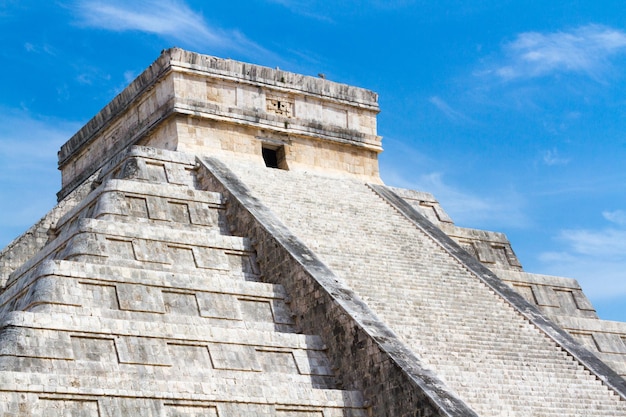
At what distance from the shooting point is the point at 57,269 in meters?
15.5

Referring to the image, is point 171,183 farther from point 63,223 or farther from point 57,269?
point 57,269

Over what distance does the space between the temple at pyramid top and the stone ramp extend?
98cm

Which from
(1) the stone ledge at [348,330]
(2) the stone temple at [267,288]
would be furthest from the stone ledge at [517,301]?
(1) the stone ledge at [348,330]

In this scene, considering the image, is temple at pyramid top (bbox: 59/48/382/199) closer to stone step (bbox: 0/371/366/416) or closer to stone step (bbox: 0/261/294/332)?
stone step (bbox: 0/261/294/332)

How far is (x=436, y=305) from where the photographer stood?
59.0 feet

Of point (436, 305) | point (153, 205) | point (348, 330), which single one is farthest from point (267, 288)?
point (153, 205)

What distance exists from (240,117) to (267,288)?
654 centimetres

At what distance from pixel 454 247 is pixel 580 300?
2910 millimetres

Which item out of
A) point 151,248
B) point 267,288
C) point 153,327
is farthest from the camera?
point 151,248

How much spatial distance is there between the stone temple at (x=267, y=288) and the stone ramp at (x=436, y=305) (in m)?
0.04

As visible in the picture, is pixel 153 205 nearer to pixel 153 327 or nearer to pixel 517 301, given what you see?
pixel 153 327

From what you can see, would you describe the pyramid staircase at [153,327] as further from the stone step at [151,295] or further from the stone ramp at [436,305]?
the stone ramp at [436,305]

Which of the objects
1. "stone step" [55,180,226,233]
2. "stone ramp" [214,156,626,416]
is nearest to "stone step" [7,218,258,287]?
"stone step" [55,180,226,233]

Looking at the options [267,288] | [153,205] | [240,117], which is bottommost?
[267,288]
